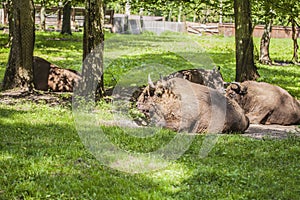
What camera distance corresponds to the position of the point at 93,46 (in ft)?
40.3

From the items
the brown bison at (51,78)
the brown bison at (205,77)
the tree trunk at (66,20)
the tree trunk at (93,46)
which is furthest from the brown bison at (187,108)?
the tree trunk at (66,20)

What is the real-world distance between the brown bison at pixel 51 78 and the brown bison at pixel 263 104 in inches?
180

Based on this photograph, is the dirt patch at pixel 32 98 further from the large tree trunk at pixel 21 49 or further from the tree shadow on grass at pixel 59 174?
the tree shadow on grass at pixel 59 174

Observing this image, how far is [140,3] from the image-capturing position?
19203mm

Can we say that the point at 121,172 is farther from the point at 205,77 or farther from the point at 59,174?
the point at 205,77

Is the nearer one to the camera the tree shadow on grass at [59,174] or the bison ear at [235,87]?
the tree shadow on grass at [59,174]

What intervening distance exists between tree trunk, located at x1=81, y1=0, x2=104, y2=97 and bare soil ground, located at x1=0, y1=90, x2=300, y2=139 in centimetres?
67

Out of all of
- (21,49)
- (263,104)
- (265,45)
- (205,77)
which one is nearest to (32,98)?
(21,49)

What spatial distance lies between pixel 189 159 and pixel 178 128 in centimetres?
197

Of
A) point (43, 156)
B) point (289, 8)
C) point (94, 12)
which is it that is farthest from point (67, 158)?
point (289, 8)

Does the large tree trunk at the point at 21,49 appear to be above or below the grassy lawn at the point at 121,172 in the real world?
above

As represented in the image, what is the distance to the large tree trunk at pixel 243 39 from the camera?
15.4 m

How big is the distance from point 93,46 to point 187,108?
3.55 metres

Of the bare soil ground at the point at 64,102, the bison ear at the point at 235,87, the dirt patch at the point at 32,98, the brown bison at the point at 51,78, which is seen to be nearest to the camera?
the bare soil ground at the point at 64,102
